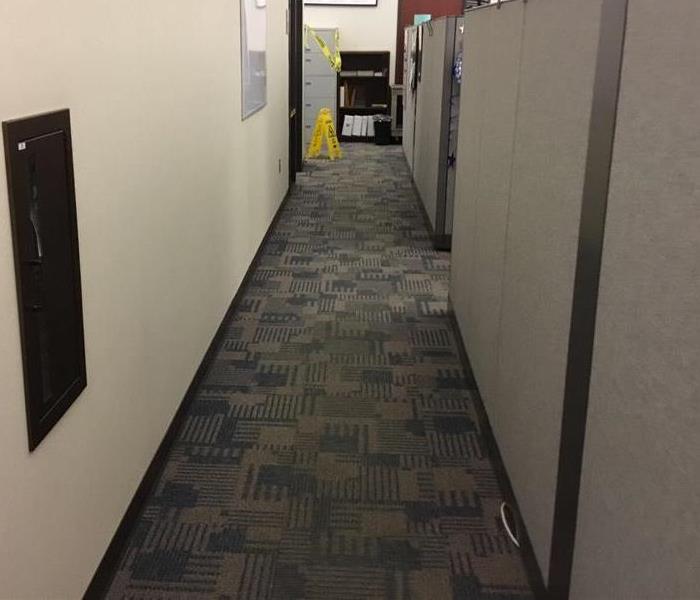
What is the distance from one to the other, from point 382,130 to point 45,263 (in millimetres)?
7510

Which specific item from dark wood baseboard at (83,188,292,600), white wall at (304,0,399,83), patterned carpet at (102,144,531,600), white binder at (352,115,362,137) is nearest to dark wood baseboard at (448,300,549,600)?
patterned carpet at (102,144,531,600)

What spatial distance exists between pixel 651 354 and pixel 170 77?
5.15ft

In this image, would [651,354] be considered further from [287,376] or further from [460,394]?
[287,376]

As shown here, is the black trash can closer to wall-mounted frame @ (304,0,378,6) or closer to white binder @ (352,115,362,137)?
white binder @ (352,115,362,137)

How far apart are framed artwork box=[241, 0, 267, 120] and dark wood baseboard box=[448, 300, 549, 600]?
1444 millimetres

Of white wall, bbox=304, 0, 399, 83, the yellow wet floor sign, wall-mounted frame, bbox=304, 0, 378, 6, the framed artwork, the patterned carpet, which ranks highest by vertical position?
wall-mounted frame, bbox=304, 0, 378, 6

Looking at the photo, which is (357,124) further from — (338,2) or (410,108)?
(410,108)

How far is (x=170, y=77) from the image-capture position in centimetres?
215

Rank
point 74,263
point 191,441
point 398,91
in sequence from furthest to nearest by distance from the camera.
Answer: point 398,91 < point 191,441 < point 74,263

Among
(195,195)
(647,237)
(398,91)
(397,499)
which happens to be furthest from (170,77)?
(398,91)

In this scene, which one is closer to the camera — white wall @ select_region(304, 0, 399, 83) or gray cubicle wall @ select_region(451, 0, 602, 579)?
gray cubicle wall @ select_region(451, 0, 602, 579)

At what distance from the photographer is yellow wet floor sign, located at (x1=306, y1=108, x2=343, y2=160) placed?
758 centimetres

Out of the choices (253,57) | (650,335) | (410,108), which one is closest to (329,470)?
(650,335)

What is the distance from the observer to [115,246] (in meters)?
1.74
